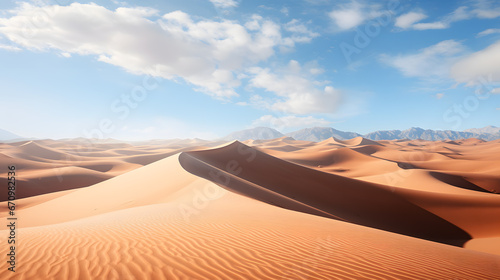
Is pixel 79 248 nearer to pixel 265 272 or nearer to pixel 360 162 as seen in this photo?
pixel 265 272

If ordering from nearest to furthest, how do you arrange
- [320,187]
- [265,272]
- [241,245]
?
[265,272] → [241,245] → [320,187]

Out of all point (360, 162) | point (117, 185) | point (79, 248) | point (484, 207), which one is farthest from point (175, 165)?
point (360, 162)

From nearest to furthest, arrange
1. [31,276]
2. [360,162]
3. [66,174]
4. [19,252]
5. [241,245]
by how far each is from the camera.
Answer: [31,276] → [19,252] → [241,245] → [66,174] → [360,162]

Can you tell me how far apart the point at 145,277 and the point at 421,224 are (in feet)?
52.3

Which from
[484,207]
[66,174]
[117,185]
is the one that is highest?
[484,207]

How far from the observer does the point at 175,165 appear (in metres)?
16.8

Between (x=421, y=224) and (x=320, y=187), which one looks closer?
(x=421, y=224)

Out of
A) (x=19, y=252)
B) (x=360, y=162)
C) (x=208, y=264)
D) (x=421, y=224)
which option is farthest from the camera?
(x=360, y=162)

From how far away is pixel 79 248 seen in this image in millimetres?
4145

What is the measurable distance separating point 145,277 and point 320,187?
54.3 ft

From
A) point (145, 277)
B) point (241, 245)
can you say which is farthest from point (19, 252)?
point (241, 245)

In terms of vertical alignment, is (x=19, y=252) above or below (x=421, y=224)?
above

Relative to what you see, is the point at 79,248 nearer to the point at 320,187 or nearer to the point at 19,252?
the point at 19,252

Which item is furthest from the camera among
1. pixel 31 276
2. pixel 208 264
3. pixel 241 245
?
pixel 241 245
